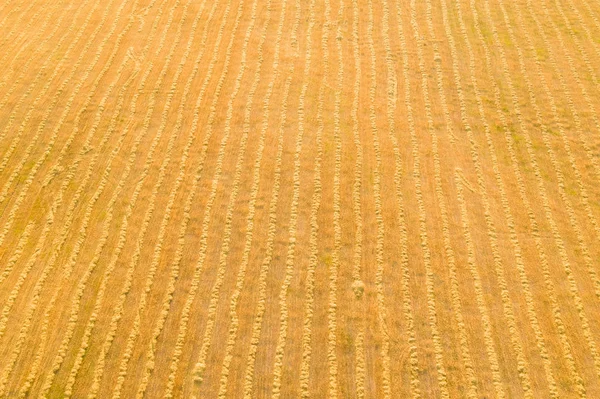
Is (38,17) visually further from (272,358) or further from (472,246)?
(472,246)

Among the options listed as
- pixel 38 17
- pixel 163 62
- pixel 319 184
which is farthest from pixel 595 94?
pixel 38 17

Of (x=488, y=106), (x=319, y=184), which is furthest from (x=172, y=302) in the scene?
(x=488, y=106)

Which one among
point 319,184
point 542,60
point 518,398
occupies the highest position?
point 542,60

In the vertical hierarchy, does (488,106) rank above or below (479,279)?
above

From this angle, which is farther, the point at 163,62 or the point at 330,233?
the point at 163,62

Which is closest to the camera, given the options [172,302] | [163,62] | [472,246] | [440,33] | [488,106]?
[172,302]

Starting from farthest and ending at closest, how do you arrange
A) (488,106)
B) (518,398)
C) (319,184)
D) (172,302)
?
1. (488,106)
2. (319,184)
3. (172,302)
4. (518,398)
